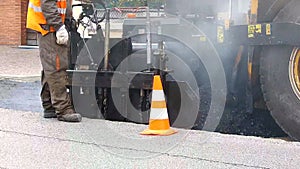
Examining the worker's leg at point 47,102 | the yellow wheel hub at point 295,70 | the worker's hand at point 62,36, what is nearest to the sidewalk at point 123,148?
the worker's leg at point 47,102

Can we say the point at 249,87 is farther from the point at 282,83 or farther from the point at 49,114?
the point at 49,114

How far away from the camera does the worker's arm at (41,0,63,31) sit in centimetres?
597

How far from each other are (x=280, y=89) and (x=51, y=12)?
2689 mm

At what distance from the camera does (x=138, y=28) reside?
6.80 meters

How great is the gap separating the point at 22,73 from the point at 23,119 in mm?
6635

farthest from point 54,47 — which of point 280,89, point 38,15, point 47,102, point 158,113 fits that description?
point 280,89

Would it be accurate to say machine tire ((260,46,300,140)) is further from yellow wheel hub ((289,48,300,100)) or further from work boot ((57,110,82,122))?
work boot ((57,110,82,122))

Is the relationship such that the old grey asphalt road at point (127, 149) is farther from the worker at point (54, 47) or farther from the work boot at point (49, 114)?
the work boot at point (49, 114)

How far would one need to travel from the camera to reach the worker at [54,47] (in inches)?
237

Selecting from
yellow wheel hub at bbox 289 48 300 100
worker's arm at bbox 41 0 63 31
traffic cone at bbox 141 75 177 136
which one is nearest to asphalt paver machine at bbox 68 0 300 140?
yellow wheel hub at bbox 289 48 300 100

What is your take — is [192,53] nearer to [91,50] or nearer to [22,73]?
[91,50]

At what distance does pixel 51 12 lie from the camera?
597 cm

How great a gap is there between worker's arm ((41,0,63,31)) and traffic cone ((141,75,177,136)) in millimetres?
1389

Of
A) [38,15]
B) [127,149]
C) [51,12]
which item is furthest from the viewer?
[38,15]
